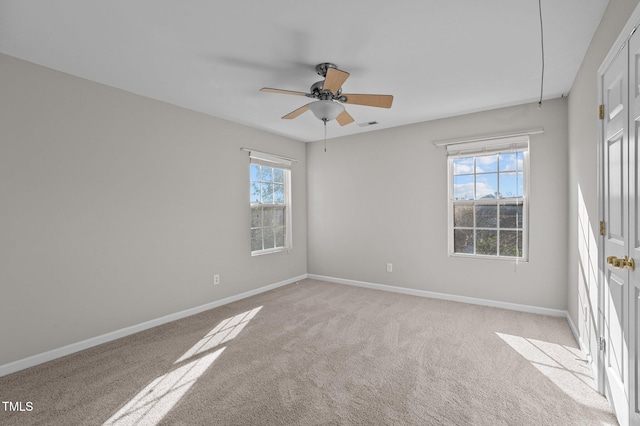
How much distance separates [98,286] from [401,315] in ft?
10.6

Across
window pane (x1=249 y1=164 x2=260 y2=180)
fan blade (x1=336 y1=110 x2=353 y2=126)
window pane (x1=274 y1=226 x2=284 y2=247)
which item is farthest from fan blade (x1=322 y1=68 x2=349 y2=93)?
window pane (x1=274 y1=226 x2=284 y2=247)

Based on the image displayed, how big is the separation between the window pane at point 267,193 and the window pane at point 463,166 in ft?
9.08

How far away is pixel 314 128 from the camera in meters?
4.65

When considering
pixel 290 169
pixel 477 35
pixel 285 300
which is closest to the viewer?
pixel 477 35

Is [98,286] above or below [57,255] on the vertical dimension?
below

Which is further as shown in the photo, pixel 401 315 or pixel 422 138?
pixel 422 138

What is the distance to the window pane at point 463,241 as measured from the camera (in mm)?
4113

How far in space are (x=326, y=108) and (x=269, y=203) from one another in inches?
97.3

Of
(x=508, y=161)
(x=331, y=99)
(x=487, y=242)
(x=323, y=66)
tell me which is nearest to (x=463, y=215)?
(x=487, y=242)

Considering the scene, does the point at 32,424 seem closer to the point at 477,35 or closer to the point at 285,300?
the point at 285,300

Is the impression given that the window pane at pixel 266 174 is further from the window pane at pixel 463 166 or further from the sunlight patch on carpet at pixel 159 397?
the sunlight patch on carpet at pixel 159 397

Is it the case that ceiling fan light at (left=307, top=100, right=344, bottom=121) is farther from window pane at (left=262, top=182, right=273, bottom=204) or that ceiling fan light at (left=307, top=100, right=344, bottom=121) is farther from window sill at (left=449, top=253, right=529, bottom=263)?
window sill at (left=449, top=253, right=529, bottom=263)

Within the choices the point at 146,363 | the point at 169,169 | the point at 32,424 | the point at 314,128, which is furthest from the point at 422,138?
the point at 32,424

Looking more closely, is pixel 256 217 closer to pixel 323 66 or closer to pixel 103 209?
pixel 103 209
